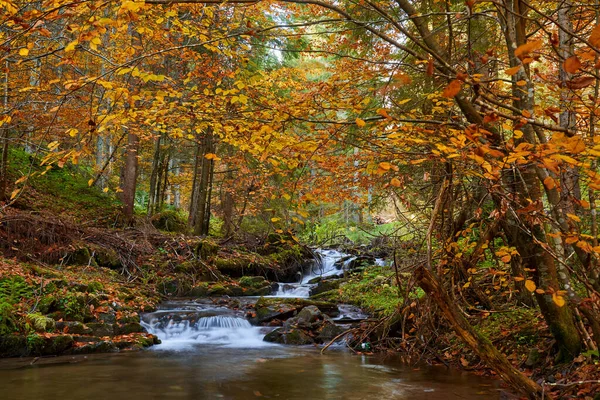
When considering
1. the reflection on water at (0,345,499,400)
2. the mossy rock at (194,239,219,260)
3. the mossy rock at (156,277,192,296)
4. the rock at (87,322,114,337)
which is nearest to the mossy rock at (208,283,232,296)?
the mossy rock at (156,277,192,296)

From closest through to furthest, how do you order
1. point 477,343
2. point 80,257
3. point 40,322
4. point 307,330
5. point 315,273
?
point 477,343
point 40,322
point 307,330
point 80,257
point 315,273

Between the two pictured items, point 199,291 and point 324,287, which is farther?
point 324,287

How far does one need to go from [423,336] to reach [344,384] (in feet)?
5.87

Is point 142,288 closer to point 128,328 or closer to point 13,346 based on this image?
point 128,328

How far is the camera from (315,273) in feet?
55.4

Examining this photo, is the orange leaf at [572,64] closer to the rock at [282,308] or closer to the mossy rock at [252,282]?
the rock at [282,308]

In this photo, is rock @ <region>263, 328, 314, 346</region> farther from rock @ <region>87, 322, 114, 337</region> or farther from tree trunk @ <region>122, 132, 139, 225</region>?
tree trunk @ <region>122, 132, 139, 225</region>

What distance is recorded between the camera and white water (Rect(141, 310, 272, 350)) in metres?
9.38

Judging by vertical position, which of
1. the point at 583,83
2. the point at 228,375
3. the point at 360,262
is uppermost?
the point at 583,83

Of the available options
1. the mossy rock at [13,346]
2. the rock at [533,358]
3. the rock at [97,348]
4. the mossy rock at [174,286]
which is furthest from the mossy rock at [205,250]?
the rock at [533,358]

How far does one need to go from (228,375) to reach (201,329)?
326 cm

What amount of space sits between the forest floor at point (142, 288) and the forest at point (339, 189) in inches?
2.0

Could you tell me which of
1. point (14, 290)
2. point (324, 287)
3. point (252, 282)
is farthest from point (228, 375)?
point (324, 287)

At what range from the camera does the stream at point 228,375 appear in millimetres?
5719
